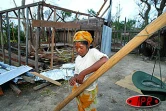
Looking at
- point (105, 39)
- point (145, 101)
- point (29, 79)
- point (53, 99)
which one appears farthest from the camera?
point (105, 39)

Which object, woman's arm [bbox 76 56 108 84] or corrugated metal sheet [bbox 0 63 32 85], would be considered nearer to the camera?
woman's arm [bbox 76 56 108 84]

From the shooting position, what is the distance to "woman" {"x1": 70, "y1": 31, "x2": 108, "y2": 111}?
1.46 meters

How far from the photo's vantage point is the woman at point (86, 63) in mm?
1463

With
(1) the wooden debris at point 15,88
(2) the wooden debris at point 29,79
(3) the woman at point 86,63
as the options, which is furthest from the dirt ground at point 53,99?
(3) the woman at point 86,63

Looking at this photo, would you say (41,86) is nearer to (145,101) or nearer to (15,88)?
(15,88)

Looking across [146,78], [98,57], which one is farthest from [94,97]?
[146,78]

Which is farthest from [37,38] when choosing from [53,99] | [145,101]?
[145,101]

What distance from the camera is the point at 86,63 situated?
5.65 ft

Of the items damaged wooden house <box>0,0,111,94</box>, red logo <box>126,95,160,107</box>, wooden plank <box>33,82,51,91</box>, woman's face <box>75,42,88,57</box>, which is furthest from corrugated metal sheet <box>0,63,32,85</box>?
red logo <box>126,95,160,107</box>

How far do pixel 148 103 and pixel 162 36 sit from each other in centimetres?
1006

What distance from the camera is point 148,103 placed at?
184 centimetres

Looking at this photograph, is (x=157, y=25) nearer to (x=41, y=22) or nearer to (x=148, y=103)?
(x=148, y=103)

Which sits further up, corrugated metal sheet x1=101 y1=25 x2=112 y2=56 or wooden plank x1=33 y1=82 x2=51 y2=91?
corrugated metal sheet x1=101 y1=25 x2=112 y2=56

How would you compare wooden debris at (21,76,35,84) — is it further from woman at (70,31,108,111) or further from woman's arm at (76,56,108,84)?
woman's arm at (76,56,108,84)
